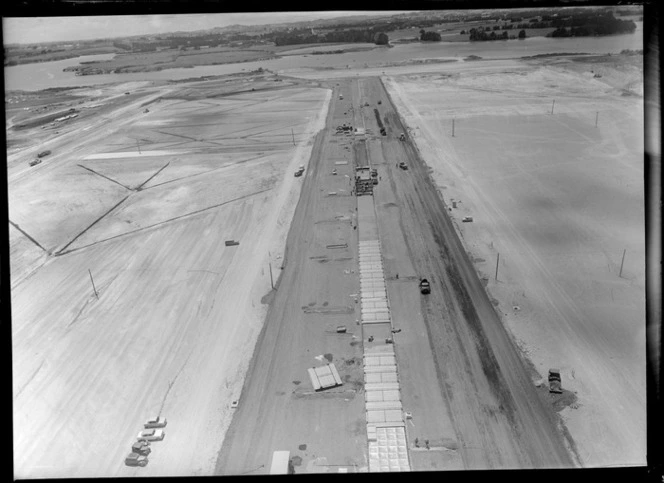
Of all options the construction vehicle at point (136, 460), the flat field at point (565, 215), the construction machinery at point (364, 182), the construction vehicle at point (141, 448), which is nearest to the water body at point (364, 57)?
the flat field at point (565, 215)

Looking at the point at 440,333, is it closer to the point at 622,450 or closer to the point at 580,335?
the point at 580,335

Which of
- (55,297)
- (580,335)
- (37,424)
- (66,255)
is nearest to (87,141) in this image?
(66,255)

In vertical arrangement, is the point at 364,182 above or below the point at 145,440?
above

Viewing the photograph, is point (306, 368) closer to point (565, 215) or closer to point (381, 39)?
point (565, 215)

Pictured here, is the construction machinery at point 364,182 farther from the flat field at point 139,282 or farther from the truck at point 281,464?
the truck at point 281,464

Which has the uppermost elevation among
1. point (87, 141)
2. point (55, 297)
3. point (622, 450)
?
point (87, 141)

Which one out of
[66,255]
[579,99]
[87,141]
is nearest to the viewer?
[66,255]

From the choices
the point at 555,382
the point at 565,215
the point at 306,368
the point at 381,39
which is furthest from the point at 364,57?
the point at 555,382
